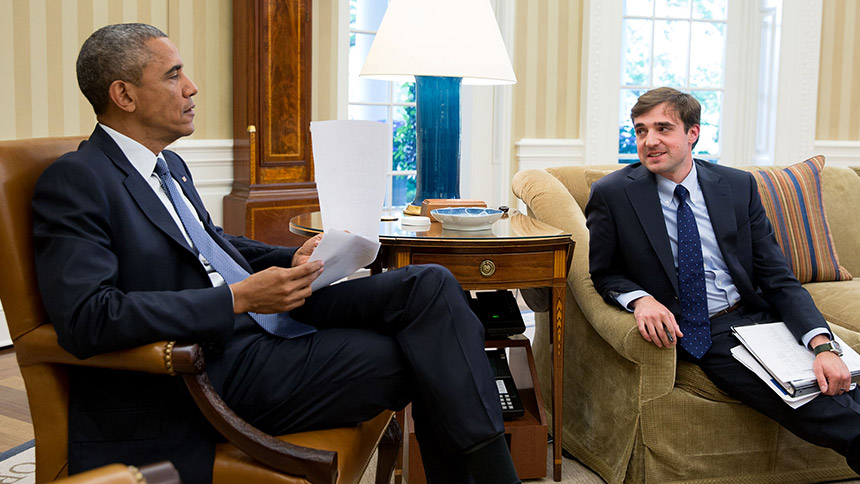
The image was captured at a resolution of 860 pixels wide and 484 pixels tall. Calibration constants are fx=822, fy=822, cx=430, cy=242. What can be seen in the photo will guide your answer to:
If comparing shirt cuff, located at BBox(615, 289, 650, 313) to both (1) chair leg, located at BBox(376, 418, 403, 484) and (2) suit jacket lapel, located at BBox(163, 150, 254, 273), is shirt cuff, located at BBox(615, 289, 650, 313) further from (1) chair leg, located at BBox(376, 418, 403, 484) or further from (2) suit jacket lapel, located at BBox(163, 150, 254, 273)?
(2) suit jacket lapel, located at BBox(163, 150, 254, 273)

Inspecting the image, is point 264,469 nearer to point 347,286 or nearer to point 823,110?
point 347,286

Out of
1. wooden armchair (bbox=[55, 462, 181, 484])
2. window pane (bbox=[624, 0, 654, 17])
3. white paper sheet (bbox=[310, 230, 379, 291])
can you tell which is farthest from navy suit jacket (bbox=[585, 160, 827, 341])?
window pane (bbox=[624, 0, 654, 17])

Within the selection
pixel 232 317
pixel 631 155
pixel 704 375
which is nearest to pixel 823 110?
pixel 631 155

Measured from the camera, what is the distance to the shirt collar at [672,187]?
7.64 ft

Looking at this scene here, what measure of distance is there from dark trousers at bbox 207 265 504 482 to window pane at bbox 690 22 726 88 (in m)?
4.15

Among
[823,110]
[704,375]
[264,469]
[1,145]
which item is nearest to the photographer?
[264,469]

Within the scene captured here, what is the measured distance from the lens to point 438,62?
2.57 m

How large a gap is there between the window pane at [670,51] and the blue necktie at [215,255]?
13.4 feet

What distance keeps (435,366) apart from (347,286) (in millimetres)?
297

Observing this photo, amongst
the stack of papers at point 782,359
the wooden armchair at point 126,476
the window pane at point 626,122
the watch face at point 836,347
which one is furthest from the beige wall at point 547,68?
the wooden armchair at point 126,476

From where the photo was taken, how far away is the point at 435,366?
5.24 feet

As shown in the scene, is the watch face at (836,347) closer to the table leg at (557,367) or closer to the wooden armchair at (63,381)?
the table leg at (557,367)

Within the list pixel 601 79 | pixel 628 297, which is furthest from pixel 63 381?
pixel 601 79

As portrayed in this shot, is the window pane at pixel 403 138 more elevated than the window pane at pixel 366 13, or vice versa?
the window pane at pixel 366 13
